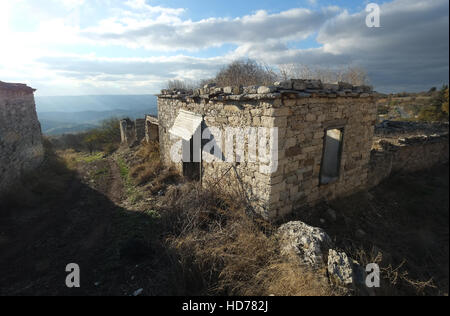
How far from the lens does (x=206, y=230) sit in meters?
5.02

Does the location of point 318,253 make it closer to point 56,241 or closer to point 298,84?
point 298,84

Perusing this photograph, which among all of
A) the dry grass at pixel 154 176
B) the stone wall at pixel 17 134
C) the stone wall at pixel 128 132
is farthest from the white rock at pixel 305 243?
the stone wall at pixel 128 132

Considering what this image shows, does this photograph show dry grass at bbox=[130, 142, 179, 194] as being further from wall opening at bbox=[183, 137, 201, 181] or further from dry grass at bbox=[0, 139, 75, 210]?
dry grass at bbox=[0, 139, 75, 210]

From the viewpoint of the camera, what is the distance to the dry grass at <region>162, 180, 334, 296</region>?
3.42m

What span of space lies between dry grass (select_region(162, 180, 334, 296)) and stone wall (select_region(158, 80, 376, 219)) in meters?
0.78

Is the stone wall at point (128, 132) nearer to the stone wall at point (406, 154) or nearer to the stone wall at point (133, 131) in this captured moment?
the stone wall at point (133, 131)

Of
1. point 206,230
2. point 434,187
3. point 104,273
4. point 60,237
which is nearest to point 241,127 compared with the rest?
point 206,230

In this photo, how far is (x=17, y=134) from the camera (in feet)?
27.8

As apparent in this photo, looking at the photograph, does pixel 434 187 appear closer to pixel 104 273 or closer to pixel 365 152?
pixel 365 152

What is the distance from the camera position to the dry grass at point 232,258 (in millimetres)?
3424

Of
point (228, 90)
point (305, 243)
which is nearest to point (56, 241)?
point (228, 90)

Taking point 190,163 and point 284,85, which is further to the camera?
point 190,163

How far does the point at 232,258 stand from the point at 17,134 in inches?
372
